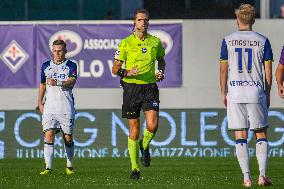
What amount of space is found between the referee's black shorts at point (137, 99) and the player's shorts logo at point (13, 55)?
27.2 ft

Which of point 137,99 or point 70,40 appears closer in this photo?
point 137,99

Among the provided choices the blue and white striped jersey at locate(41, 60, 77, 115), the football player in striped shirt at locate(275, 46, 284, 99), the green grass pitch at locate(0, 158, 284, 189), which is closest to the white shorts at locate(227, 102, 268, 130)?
the football player in striped shirt at locate(275, 46, 284, 99)

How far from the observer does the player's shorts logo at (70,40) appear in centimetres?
2339

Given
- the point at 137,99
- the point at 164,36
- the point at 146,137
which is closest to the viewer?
the point at 137,99

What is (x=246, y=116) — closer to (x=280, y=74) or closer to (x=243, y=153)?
(x=243, y=153)

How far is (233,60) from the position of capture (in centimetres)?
1343

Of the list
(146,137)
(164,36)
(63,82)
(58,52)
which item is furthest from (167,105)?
(146,137)

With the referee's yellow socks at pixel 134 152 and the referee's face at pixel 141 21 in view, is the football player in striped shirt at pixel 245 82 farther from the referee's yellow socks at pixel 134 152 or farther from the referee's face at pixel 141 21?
the referee's yellow socks at pixel 134 152

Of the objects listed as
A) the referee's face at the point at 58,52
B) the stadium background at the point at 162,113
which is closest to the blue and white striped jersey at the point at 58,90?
the referee's face at the point at 58,52

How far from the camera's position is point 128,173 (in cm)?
1702

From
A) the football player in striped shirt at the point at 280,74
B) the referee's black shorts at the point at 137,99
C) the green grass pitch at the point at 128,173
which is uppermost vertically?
the football player in striped shirt at the point at 280,74

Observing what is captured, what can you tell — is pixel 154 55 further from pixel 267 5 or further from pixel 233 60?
pixel 267 5

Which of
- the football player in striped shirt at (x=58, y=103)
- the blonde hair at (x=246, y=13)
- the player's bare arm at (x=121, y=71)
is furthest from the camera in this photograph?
the football player in striped shirt at (x=58, y=103)

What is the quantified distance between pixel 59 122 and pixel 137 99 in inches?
82.7
